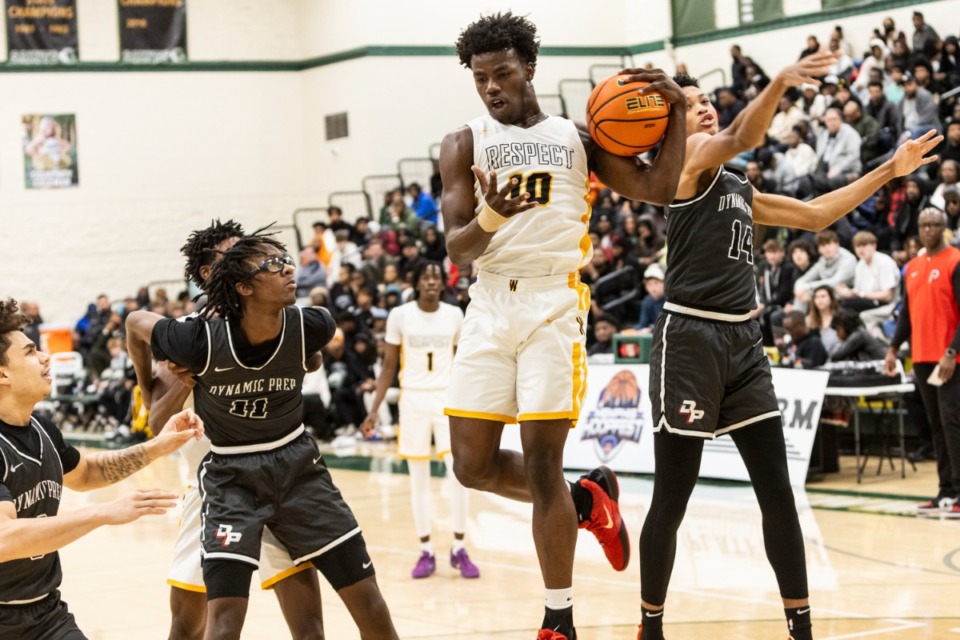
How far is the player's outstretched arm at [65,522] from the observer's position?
13.0 ft

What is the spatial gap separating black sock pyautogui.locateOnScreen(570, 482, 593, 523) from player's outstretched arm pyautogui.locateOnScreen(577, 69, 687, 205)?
1.27 m

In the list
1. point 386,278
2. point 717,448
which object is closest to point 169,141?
point 386,278

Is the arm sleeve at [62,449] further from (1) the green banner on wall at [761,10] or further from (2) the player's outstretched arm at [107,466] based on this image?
(1) the green banner on wall at [761,10]

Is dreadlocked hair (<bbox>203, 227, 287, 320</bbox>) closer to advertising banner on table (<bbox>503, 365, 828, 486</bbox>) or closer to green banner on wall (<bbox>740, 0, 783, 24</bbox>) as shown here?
advertising banner on table (<bbox>503, 365, 828, 486</bbox>)

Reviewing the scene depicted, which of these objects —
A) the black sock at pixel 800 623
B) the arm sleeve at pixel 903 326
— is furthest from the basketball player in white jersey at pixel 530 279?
the arm sleeve at pixel 903 326

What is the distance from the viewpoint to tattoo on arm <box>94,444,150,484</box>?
16.3ft

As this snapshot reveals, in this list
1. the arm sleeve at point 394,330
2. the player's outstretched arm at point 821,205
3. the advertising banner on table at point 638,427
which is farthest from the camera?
the advertising banner on table at point 638,427

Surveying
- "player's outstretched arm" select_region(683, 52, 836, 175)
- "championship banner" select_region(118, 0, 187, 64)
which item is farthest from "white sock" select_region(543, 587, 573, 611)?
"championship banner" select_region(118, 0, 187, 64)

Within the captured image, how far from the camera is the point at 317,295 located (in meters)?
16.6

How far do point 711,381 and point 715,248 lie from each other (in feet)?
1.75

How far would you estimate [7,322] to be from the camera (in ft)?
14.9

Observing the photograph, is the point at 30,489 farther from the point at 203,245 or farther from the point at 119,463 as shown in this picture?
the point at 203,245

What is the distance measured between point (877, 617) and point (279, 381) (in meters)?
3.43

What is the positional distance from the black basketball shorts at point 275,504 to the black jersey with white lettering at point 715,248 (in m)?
1.66
